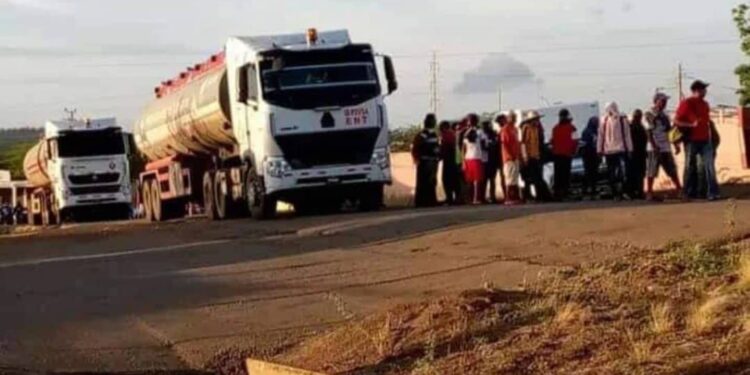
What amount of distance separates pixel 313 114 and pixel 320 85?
53cm

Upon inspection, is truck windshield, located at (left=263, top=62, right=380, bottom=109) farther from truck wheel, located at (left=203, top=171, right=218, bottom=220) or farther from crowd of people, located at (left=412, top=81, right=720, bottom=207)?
truck wheel, located at (left=203, top=171, right=218, bottom=220)

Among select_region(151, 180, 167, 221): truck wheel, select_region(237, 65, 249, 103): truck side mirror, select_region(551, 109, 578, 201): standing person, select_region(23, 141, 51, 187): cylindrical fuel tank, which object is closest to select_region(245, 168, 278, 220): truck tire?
select_region(237, 65, 249, 103): truck side mirror

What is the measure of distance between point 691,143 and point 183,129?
47.6 feet

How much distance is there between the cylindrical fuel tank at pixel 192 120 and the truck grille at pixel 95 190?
212 inches

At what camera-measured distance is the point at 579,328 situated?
9.42 meters

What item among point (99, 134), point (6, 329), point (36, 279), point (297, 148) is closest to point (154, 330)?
point (6, 329)

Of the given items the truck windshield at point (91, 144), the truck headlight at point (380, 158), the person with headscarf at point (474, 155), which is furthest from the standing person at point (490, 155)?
the truck windshield at point (91, 144)

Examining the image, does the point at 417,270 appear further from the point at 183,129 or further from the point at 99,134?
the point at 99,134

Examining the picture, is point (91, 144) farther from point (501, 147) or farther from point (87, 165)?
point (501, 147)

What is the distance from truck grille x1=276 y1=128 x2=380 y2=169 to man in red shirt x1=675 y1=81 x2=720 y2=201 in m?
7.08

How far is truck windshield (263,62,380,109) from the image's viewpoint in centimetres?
2623

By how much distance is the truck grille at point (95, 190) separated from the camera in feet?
142

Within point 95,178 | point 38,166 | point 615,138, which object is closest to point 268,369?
point 615,138

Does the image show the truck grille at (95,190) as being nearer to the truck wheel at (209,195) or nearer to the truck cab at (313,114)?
the truck wheel at (209,195)
